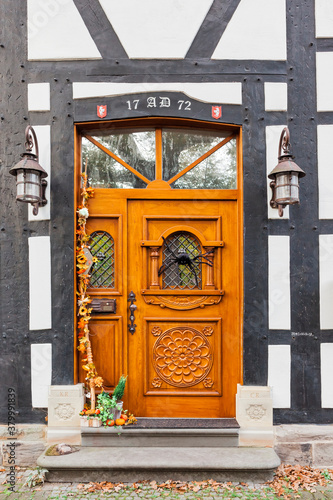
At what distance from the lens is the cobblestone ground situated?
9.58 feet

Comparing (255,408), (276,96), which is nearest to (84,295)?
(255,408)

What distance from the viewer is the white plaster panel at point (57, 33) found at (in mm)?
3432

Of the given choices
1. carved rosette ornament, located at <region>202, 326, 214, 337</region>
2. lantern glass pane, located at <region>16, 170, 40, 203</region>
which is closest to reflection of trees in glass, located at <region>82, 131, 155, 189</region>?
lantern glass pane, located at <region>16, 170, 40, 203</region>

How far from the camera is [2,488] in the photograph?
3.08 meters

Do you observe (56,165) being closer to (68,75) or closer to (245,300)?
(68,75)

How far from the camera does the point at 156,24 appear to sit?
3432 mm

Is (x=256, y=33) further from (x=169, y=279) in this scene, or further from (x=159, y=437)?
(x=159, y=437)

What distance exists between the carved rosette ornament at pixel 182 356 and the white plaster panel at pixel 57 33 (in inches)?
107

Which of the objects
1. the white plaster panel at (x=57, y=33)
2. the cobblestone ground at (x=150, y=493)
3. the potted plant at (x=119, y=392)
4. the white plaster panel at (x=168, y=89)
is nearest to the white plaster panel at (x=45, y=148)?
the white plaster panel at (x=168, y=89)

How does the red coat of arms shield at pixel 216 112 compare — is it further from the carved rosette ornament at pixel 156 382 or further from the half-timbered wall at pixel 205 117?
the carved rosette ornament at pixel 156 382

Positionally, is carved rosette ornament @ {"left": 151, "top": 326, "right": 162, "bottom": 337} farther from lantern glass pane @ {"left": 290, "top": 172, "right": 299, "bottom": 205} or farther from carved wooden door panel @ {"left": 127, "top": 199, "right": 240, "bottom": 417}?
lantern glass pane @ {"left": 290, "top": 172, "right": 299, "bottom": 205}

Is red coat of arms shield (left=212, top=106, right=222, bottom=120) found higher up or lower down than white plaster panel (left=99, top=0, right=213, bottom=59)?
lower down

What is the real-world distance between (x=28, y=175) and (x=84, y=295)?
118 centimetres

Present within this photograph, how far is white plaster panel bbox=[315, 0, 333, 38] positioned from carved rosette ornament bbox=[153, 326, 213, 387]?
3.03m
